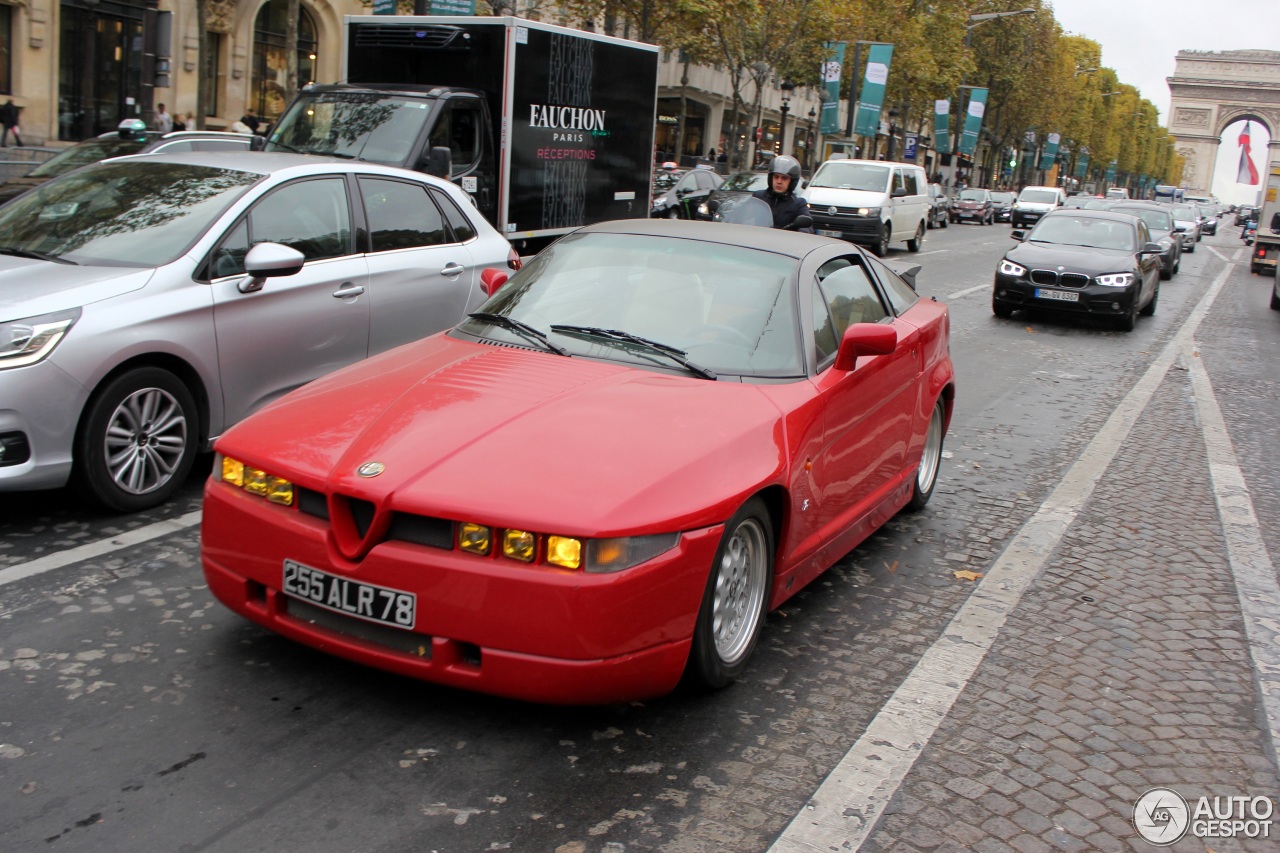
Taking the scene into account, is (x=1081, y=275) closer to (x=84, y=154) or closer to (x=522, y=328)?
(x=84, y=154)

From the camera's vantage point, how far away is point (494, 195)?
1211cm

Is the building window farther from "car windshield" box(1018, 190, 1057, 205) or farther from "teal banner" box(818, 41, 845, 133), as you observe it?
"car windshield" box(1018, 190, 1057, 205)

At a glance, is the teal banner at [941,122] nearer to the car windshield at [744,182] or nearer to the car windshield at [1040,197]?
the car windshield at [1040,197]

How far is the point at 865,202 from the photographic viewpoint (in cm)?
2530

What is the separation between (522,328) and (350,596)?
163 cm

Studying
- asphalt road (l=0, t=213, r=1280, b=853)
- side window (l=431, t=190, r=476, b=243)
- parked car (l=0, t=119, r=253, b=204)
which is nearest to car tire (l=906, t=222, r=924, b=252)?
parked car (l=0, t=119, r=253, b=204)

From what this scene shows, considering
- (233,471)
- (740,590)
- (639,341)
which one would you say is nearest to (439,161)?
(639,341)

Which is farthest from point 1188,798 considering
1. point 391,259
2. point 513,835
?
point 391,259

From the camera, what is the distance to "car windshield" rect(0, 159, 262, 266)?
5969mm

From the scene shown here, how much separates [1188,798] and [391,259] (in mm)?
4979

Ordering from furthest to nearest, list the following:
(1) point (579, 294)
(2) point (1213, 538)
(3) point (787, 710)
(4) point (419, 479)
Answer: (2) point (1213, 538) → (1) point (579, 294) → (3) point (787, 710) → (4) point (419, 479)

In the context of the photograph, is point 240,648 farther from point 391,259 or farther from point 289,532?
point 391,259

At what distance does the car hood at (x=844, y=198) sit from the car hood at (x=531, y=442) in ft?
71.1
